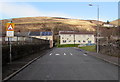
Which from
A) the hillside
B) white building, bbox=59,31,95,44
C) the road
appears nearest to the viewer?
the road

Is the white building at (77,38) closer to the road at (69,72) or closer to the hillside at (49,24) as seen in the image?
the hillside at (49,24)

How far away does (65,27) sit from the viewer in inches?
5187

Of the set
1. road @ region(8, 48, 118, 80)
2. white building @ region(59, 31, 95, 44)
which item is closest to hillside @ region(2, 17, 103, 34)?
white building @ region(59, 31, 95, 44)

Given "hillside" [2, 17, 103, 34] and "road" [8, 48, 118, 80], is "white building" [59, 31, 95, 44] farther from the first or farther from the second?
A: "road" [8, 48, 118, 80]

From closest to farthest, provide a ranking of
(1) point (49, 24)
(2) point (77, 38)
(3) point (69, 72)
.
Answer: (3) point (69, 72), (2) point (77, 38), (1) point (49, 24)

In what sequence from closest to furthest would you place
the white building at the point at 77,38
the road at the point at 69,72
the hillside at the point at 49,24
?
the road at the point at 69,72, the white building at the point at 77,38, the hillside at the point at 49,24

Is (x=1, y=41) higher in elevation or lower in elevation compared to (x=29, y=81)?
higher

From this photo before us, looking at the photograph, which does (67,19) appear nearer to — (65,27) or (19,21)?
(65,27)

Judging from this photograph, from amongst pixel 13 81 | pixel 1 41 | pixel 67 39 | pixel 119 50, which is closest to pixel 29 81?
pixel 13 81

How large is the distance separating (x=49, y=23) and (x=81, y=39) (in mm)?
38171

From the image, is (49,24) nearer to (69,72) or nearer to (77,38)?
(77,38)

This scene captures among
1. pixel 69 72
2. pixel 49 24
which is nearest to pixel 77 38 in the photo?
pixel 49 24

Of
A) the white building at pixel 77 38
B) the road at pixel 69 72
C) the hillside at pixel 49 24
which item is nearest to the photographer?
the road at pixel 69 72

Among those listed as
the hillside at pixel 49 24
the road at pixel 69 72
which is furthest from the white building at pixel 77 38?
the road at pixel 69 72
